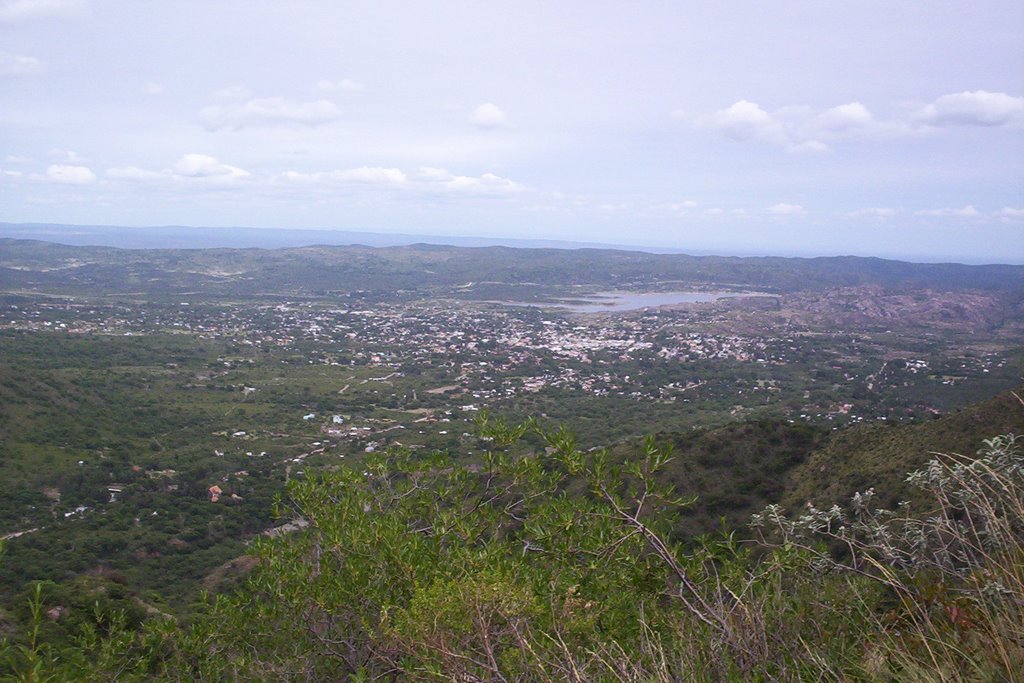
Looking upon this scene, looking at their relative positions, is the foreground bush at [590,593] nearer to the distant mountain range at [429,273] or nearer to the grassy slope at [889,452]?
the grassy slope at [889,452]

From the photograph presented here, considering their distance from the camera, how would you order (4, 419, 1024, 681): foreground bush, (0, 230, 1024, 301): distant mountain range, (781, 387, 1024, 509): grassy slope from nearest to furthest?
1. (4, 419, 1024, 681): foreground bush
2. (781, 387, 1024, 509): grassy slope
3. (0, 230, 1024, 301): distant mountain range

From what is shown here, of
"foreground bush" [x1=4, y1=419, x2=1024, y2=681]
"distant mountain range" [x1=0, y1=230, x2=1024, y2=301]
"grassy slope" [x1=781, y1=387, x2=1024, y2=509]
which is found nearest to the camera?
"foreground bush" [x1=4, y1=419, x2=1024, y2=681]

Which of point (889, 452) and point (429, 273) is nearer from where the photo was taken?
point (889, 452)

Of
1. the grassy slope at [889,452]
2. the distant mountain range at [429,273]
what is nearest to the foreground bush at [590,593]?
the grassy slope at [889,452]

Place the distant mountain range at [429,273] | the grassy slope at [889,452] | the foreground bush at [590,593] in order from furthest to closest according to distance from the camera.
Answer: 1. the distant mountain range at [429,273]
2. the grassy slope at [889,452]
3. the foreground bush at [590,593]

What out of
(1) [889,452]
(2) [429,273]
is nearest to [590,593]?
(1) [889,452]

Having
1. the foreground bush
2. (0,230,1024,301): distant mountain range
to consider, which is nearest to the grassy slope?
the foreground bush

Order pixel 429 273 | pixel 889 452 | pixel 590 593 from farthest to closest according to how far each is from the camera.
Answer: pixel 429 273 < pixel 889 452 < pixel 590 593

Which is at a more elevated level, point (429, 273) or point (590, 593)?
point (590, 593)

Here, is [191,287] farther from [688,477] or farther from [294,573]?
[294,573]

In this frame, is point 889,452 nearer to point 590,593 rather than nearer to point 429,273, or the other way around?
point 590,593

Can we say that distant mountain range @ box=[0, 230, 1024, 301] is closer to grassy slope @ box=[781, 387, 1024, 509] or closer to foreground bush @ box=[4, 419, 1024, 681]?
grassy slope @ box=[781, 387, 1024, 509]

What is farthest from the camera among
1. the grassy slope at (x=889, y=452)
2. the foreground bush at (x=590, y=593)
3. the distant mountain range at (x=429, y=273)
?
the distant mountain range at (x=429, y=273)
